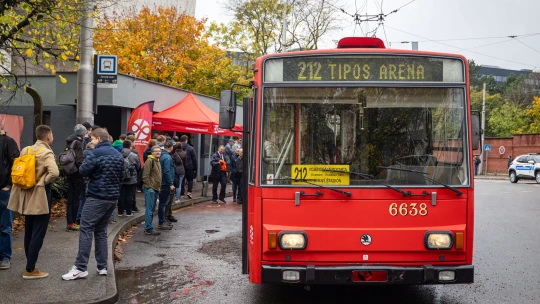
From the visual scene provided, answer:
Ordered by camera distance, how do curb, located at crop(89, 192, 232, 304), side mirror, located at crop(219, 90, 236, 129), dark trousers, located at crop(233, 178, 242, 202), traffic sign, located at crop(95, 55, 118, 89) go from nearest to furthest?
side mirror, located at crop(219, 90, 236, 129)
curb, located at crop(89, 192, 232, 304)
traffic sign, located at crop(95, 55, 118, 89)
dark trousers, located at crop(233, 178, 242, 202)

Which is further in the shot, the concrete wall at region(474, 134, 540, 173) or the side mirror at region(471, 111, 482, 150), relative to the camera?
A: the concrete wall at region(474, 134, 540, 173)

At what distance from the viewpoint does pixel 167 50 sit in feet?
120

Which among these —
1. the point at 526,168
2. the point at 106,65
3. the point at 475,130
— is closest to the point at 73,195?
the point at 106,65

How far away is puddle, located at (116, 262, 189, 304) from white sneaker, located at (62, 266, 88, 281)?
48 cm

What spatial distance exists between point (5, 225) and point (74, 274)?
118 cm

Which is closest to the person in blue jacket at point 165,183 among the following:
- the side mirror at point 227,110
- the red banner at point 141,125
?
the side mirror at point 227,110

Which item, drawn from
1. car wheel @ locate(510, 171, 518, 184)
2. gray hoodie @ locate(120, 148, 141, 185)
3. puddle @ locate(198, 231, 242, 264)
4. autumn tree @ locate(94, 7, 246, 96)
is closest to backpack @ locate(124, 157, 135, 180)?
gray hoodie @ locate(120, 148, 141, 185)

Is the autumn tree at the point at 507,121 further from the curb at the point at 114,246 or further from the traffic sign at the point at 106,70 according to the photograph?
the traffic sign at the point at 106,70

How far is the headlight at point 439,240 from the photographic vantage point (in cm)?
595

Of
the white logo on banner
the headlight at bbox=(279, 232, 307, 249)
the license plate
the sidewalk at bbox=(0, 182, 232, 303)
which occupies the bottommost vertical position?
the sidewalk at bbox=(0, 182, 232, 303)

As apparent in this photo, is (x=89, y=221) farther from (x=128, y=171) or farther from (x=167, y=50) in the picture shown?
(x=167, y=50)

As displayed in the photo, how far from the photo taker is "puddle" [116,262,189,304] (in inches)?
279

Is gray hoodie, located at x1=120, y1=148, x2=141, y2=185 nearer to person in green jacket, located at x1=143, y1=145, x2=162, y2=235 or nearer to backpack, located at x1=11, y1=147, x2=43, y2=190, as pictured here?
person in green jacket, located at x1=143, y1=145, x2=162, y2=235

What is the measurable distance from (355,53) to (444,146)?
130cm
